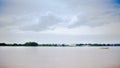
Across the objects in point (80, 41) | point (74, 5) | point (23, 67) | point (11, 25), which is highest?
point (74, 5)

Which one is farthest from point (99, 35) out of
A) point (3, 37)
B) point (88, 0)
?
point (3, 37)

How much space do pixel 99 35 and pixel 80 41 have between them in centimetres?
52

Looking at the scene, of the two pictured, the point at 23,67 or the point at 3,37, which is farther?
the point at 3,37

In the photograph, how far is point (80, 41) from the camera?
4.81 m

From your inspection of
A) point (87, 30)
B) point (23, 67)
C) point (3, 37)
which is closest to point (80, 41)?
point (87, 30)

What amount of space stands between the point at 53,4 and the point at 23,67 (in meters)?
1.67

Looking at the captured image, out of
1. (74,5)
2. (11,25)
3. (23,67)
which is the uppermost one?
(74,5)

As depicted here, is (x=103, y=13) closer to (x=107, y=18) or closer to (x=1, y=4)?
(x=107, y=18)

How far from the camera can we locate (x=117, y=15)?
4.31 meters

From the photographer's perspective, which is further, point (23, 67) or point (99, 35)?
point (99, 35)

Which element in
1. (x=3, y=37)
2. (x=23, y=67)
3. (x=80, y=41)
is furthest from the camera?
(x=80, y=41)

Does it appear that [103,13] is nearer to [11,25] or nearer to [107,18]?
[107,18]

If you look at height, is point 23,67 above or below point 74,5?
below

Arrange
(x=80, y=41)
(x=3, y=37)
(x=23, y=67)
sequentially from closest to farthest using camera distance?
1. (x=23, y=67)
2. (x=3, y=37)
3. (x=80, y=41)
